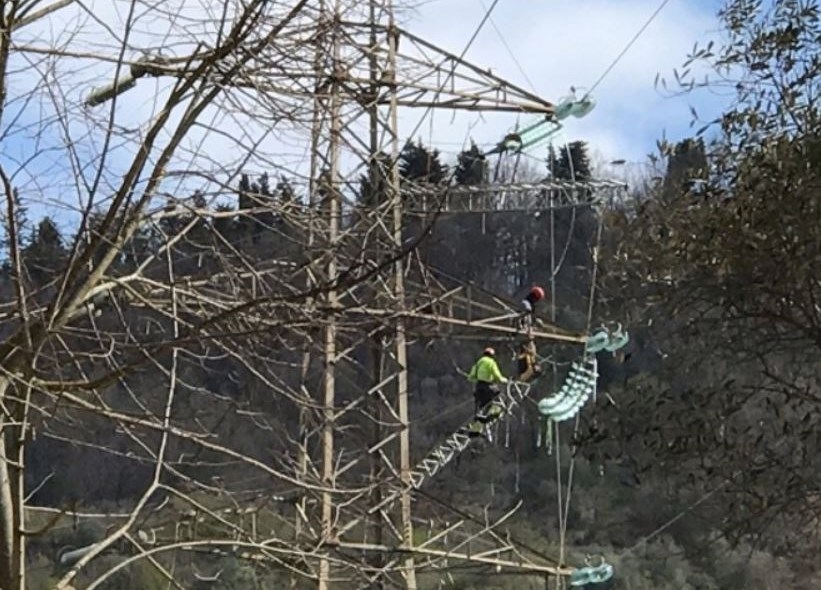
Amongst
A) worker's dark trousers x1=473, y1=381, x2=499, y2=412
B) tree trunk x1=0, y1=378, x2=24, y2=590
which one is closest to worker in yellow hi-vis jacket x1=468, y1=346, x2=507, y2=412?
worker's dark trousers x1=473, y1=381, x2=499, y2=412

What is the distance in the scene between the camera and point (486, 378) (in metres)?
10.7

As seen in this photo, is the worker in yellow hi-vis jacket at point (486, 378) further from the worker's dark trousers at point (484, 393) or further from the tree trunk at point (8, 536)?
the tree trunk at point (8, 536)

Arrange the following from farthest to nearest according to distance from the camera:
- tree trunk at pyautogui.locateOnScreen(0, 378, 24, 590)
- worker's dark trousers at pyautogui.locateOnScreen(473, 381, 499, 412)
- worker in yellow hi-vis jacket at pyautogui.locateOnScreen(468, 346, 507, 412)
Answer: worker's dark trousers at pyautogui.locateOnScreen(473, 381, 499, 412) → worker in yellow hi-vis jacket at pyautogui.locateOnScreen(468, 346, 507, 412) → tree trunk at pyautogui.locateOnScreen(0, 378, 24, 590)

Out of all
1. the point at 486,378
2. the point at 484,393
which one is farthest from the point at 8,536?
the point at 484,393

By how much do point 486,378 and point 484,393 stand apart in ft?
0.87

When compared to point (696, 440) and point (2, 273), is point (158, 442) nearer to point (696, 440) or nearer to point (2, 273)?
point (2, 273)

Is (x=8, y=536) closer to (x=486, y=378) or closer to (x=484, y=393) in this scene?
(x=486, y=378)

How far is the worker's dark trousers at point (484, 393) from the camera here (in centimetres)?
1081

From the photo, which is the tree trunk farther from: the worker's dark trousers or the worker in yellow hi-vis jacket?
the worker's dark trousers

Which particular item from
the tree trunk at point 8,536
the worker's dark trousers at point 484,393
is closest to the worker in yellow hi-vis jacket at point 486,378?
the worker's dark trousers at point 484,393

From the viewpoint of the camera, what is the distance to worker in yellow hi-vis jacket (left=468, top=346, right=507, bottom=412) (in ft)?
35.1

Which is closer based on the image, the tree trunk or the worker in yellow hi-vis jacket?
the tree trunk

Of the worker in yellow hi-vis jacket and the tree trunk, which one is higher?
the worker in yellow hi-vis jacket

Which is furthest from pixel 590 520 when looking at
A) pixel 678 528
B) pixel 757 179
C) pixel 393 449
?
pixel 757 179
